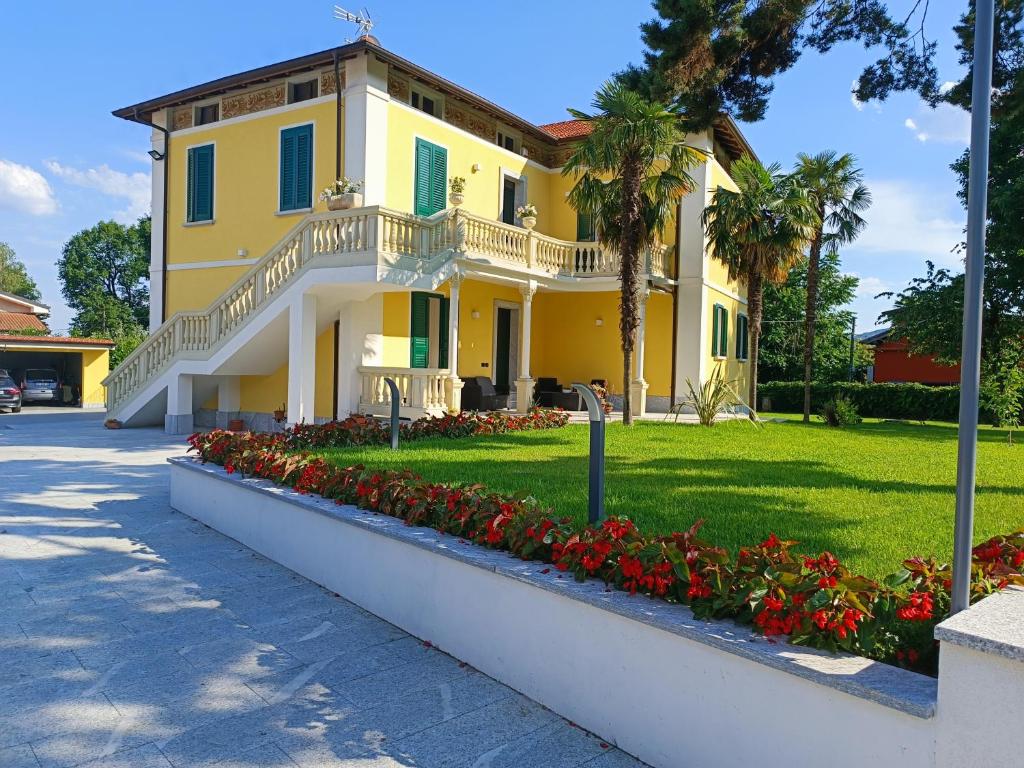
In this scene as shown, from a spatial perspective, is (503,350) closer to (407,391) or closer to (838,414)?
(407,391)

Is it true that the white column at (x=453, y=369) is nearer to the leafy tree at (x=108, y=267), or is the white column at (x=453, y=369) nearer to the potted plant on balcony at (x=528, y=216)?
the potted plant on balcony at (x=528, y=216)

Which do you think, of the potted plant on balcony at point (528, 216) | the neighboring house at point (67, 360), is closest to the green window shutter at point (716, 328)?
the potted plant on balcony at point (528, 216)

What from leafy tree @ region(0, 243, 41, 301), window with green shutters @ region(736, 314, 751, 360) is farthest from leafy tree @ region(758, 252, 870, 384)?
leafy tree @ region(0, 243, 41, 301)

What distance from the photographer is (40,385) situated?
27.4 metres

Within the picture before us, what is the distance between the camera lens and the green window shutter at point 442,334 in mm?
16969

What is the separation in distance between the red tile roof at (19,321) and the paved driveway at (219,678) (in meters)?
38.0

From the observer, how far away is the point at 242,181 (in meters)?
16.9

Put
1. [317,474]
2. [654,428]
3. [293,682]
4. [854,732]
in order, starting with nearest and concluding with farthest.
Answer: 1. [854,732]
2. [293,682]
3. [317,474]
4. [654,428]

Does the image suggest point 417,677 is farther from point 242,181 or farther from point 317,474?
point 242,181

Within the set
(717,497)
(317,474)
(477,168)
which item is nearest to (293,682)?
(317,474)

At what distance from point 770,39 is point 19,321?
43.3 metres

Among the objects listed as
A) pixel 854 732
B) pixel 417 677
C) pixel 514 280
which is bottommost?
pixel 417 677

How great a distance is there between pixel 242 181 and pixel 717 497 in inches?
562

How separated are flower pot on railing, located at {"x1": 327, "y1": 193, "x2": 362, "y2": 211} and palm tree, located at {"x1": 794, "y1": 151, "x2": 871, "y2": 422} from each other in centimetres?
1195
